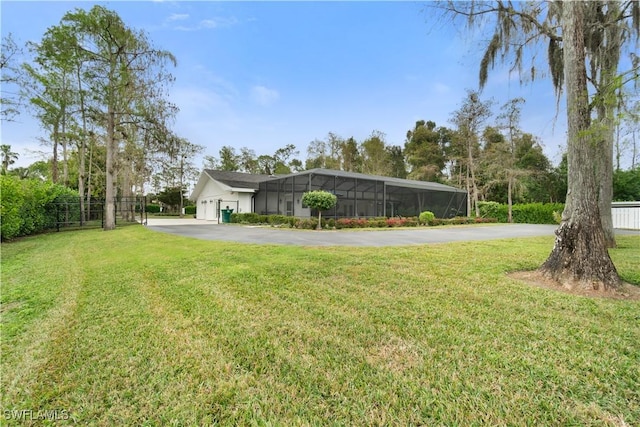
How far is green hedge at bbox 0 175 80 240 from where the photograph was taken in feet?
26.9

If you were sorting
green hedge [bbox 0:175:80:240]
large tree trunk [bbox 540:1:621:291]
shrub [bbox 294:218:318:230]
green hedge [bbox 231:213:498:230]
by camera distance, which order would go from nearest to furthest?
large tree trunk [bbox 540:1:621:291] → green hedge [bbox 0:175:80:240] → shrub [bbox 294:218:318:230] → green hedge [bbox 231:213:498:230]

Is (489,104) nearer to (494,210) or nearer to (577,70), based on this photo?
(494,210)

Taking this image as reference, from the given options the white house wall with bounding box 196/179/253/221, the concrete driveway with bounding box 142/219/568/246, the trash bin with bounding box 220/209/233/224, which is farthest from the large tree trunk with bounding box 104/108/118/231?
the white house wall with bounding box 196/179/253/221

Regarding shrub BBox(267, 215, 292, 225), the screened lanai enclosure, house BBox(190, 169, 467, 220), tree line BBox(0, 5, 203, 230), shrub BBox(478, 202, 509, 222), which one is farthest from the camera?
shrub BBox(478, 202, 509, 222)

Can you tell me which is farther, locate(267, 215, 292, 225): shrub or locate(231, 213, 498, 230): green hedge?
locate(267, 215, 292, 225): shrub

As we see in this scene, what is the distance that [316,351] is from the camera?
2.16m

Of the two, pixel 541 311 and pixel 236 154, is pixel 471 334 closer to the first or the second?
pixel 541 311

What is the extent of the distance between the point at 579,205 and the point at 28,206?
1553cm

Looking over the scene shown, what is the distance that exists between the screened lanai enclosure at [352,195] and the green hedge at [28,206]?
33.7 feet

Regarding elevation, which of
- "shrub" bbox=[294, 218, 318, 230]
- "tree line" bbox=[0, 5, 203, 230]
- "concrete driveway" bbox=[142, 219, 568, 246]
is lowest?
"concrete driveway" bbox=[142, 219, 568, 246]

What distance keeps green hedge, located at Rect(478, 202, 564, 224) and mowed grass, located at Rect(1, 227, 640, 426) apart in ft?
65.7

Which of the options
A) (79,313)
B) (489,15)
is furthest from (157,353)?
(489,15)

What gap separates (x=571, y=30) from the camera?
4.20 m

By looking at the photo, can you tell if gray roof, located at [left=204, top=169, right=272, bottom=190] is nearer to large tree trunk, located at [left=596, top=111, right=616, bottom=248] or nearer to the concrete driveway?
the concrete driveway
